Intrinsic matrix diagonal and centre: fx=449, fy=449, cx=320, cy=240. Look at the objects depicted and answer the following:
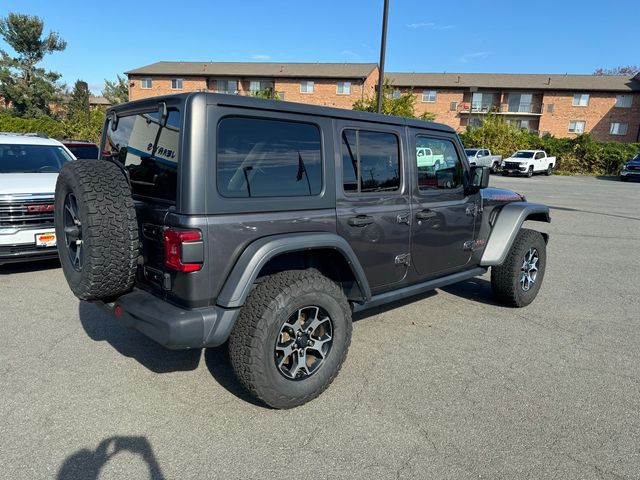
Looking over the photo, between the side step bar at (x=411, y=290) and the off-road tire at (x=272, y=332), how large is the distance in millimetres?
567

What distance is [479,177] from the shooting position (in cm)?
428

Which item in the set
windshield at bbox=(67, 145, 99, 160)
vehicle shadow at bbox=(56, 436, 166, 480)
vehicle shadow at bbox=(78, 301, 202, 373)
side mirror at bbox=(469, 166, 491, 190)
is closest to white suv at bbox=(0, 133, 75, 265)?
vehicle shadow at bbox=(78, 301, 202, 373)

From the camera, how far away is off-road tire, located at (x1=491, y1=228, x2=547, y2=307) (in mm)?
4734

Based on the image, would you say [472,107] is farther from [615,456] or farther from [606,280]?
[615,456]

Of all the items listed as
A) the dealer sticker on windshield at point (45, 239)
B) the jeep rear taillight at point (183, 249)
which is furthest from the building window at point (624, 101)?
the jeep rear taillight at point (183, 249)

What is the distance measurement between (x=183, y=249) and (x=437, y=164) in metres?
2.51

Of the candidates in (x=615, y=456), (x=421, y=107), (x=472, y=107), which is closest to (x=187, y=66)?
(x=421, y=107)

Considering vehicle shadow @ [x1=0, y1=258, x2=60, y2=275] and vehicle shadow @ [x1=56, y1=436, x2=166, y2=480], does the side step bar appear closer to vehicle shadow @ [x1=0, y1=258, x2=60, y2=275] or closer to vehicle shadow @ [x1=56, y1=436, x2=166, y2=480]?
vehicle shadow @ [x1=56, y1=436, x2=166, y2=480]

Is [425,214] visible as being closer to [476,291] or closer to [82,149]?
[476,291]

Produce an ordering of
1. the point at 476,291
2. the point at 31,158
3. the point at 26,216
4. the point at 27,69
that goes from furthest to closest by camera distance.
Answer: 1. the point at 27,69
2. the point at 31,158
3. the point at 476,291
4. the point at 26,216

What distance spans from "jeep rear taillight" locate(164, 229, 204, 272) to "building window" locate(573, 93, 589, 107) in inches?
2109

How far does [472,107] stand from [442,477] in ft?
170

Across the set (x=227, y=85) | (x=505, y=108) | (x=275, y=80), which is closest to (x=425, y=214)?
(x=275, y=80)

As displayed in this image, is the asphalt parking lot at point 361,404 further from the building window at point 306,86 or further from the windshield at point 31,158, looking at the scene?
the building window at point 306,86
